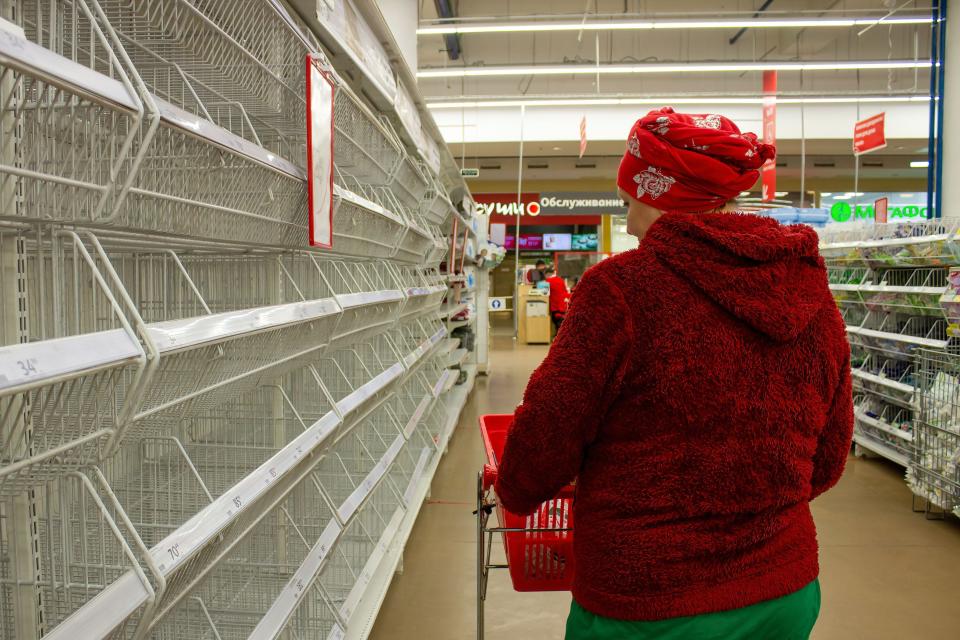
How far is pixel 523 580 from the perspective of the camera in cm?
212

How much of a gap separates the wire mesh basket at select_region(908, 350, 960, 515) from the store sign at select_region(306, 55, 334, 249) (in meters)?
3.96

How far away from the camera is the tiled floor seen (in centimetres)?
330

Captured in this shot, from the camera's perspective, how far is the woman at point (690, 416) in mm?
1271

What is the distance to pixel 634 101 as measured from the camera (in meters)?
13.1

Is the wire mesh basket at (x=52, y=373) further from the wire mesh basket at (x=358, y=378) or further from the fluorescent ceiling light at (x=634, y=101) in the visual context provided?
the fluorescent ceiling light at (x=634, y=101)

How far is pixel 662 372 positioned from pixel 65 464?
929mm

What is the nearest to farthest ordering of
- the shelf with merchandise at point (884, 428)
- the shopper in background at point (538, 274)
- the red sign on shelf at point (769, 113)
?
the shelf with merchandise at point (884, 428)
the red sign on shelf at point (769, 113)
the shopper in background at point (538, 274)

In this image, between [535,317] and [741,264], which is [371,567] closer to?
[741,264]

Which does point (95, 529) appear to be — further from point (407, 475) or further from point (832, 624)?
point (832, 624)

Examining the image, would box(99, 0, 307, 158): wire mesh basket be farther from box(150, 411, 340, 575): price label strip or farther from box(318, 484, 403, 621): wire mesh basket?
box(318, 484, 403, 621): wire mesh basket

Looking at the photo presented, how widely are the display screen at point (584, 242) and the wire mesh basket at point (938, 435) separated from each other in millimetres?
15701

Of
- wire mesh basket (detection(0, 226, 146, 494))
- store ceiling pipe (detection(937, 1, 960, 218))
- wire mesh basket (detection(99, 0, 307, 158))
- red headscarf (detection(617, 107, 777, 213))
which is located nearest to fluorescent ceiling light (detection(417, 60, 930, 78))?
store ceiling pipe (detection(937, 1, 960, 218))

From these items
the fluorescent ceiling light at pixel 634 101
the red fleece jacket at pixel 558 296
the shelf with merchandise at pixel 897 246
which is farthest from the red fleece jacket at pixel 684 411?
the fluorescent ceiling light at pixel 634 101

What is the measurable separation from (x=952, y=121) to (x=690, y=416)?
7.24 m
